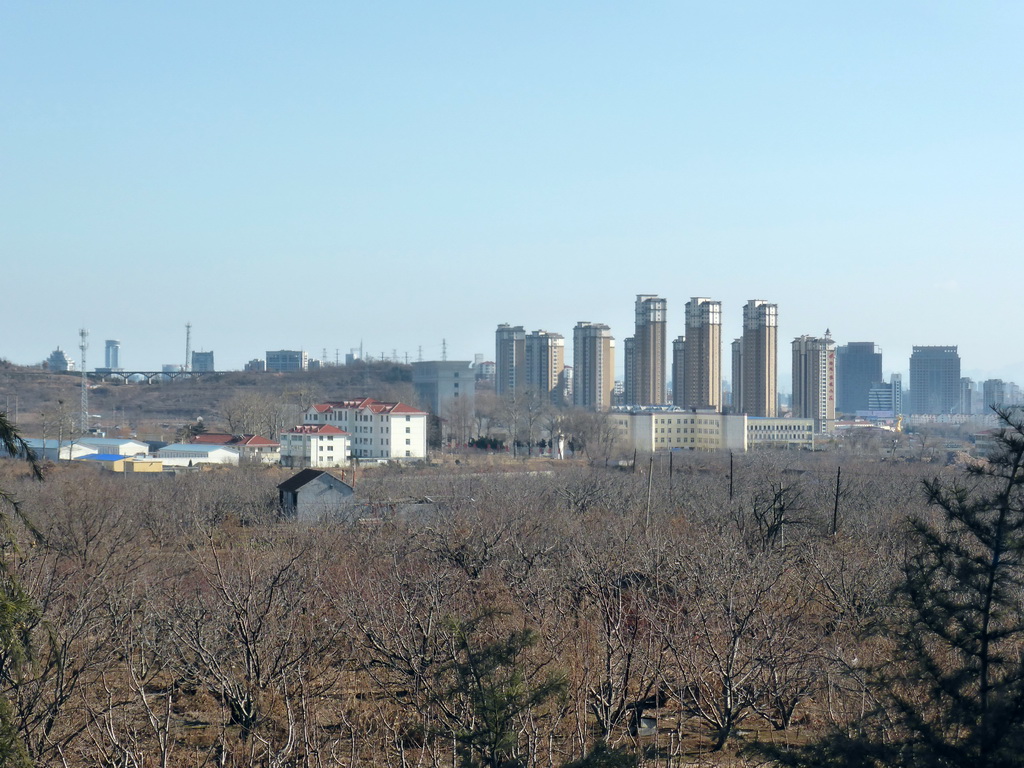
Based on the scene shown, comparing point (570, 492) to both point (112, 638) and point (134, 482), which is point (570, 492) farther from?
point (112, 638)

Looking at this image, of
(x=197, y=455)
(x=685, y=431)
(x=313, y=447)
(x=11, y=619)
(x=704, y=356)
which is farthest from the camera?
(x=704, y=356)

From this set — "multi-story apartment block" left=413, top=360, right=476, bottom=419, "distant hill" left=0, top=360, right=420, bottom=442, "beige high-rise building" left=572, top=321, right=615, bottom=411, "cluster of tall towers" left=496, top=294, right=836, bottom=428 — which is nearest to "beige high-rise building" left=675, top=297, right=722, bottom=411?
"cluster of tall towers" left=496, top=294, right=836, bottom=428

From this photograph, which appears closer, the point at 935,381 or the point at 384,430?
the point at 384,430

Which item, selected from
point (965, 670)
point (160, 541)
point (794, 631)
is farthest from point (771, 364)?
point (965, 670)

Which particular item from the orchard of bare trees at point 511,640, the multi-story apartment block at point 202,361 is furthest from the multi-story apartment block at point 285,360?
the orchard of bare trees at point 511,640

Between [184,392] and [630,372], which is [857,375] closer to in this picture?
[630,372]

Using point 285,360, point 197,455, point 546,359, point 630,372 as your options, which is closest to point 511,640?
point 197,455

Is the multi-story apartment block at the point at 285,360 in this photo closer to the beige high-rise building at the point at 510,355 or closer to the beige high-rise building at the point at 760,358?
the beige high-rise building at the point at 510,355
